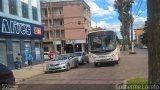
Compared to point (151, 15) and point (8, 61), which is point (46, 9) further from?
point (151, 15)

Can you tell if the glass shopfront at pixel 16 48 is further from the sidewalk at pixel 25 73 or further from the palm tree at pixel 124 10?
the palm tree at pixel 124 10

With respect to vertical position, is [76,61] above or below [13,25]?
below

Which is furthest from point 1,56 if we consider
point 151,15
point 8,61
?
point 151,15

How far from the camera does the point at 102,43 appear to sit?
30078 millimetres

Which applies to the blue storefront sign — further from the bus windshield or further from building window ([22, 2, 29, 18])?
the bus windshield

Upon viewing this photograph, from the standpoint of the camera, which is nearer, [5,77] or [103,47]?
[5,77]

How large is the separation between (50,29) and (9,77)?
7352 centimetres

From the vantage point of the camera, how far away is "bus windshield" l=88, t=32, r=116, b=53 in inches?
1182

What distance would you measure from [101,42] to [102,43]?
0.15 meters

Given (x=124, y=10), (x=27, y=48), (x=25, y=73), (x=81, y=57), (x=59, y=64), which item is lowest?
(x=25, y=73)

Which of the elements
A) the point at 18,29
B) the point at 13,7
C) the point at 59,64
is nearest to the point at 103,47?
the point at 59,64

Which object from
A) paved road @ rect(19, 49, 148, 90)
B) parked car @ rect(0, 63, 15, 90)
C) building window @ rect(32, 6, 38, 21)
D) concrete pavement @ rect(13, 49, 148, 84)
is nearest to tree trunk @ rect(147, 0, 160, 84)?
parked car @ rect(0, 63, 15, 90)

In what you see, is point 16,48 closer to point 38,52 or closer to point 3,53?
point 3,53

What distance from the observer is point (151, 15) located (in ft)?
28.8
